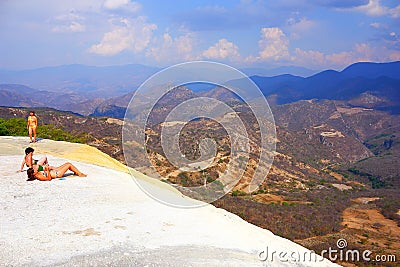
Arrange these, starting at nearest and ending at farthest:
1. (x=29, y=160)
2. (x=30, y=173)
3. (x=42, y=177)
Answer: (x=30, y=173), (x=42, y=177), (x=29, y=160)

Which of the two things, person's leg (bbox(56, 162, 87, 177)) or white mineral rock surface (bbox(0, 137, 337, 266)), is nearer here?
white mineral rock surface (bbox(0, 137, 337, 266))

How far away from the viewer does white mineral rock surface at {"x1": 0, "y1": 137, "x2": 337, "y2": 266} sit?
8.37 meters

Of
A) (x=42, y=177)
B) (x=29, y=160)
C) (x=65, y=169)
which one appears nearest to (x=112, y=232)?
(x=42, y=177)

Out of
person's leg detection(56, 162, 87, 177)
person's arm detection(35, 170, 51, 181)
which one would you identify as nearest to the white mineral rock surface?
person's arm detection(35, 170, 51, 181)

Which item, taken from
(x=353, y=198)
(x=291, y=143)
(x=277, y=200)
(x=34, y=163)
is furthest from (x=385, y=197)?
(x=34, y=163)

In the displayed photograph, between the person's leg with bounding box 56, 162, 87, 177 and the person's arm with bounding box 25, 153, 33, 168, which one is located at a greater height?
the person's arm with bounding box 25, 153, 33, 168

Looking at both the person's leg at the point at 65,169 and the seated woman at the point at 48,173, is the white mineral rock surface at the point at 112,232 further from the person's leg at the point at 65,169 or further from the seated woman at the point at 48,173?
the person's leg at the point at 65,169

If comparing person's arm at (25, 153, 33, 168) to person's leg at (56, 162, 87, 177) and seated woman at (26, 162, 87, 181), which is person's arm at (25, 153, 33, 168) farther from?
person's leg at (56, 162, 87, 177)

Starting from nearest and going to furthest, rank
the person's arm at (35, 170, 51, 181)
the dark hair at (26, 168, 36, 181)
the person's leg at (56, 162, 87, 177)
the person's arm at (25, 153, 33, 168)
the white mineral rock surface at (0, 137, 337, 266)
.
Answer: the white mineral rock surface at (0, 137, 337, 266) → the dark hair at (26, 168, 36, 181) → the person's arm at (35, 170, 51, 181) → the person's arm at (25, 153, 33, 168) → the person's leg at (56, 162, 87, 177)

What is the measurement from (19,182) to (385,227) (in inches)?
1989

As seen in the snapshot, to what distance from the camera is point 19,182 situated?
1395cm

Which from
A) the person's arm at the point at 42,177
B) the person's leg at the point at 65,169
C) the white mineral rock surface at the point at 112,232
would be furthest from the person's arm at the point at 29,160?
the person's leg at the point at 65,169

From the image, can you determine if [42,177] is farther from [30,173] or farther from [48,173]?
[30,173]

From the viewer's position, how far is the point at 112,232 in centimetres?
966
